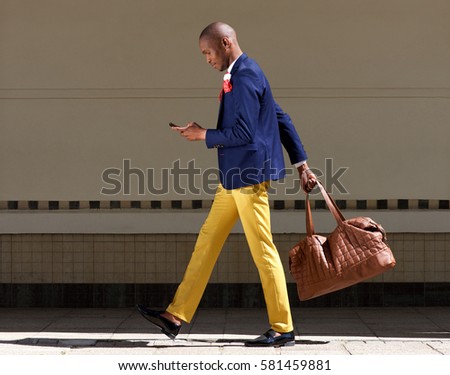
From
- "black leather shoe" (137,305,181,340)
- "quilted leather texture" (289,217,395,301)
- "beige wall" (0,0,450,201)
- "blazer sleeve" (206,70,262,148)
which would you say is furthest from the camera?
"beige wall" (0,0,450,201)

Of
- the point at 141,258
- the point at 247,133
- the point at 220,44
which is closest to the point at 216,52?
the point at 220,44

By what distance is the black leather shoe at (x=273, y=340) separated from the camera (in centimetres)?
682

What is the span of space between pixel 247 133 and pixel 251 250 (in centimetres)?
77

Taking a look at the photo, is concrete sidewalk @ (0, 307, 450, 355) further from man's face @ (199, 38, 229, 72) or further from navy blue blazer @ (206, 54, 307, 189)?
man's face @ (199, 38, 229, 72)

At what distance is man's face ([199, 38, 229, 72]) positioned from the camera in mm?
6910

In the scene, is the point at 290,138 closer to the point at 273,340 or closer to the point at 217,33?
the point at 217,33

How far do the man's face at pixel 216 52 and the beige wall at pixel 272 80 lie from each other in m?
1.85

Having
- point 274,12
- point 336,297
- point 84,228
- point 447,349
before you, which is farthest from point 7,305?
point 447,349

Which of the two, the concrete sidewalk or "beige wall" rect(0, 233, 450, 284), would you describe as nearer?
the concrete sidewalk

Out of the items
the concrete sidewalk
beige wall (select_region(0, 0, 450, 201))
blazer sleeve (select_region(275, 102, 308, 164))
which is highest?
beige wall (select_region(0, 0, 450, 201))

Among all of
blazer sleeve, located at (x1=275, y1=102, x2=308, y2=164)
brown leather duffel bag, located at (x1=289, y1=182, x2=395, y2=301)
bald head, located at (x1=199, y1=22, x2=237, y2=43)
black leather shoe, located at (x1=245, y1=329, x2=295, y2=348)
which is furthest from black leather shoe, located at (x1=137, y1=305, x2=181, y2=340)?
bald head, located at (x1=199, y1=22, x2=237, y2=43)

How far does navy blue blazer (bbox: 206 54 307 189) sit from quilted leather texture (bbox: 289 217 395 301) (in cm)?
55

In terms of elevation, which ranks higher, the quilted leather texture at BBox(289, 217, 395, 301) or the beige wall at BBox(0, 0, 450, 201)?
the beige wall at BBox(0, 0, 450, 201)

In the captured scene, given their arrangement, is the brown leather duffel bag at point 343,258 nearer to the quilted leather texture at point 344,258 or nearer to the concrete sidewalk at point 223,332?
the quilted leather texture at point 344,258
